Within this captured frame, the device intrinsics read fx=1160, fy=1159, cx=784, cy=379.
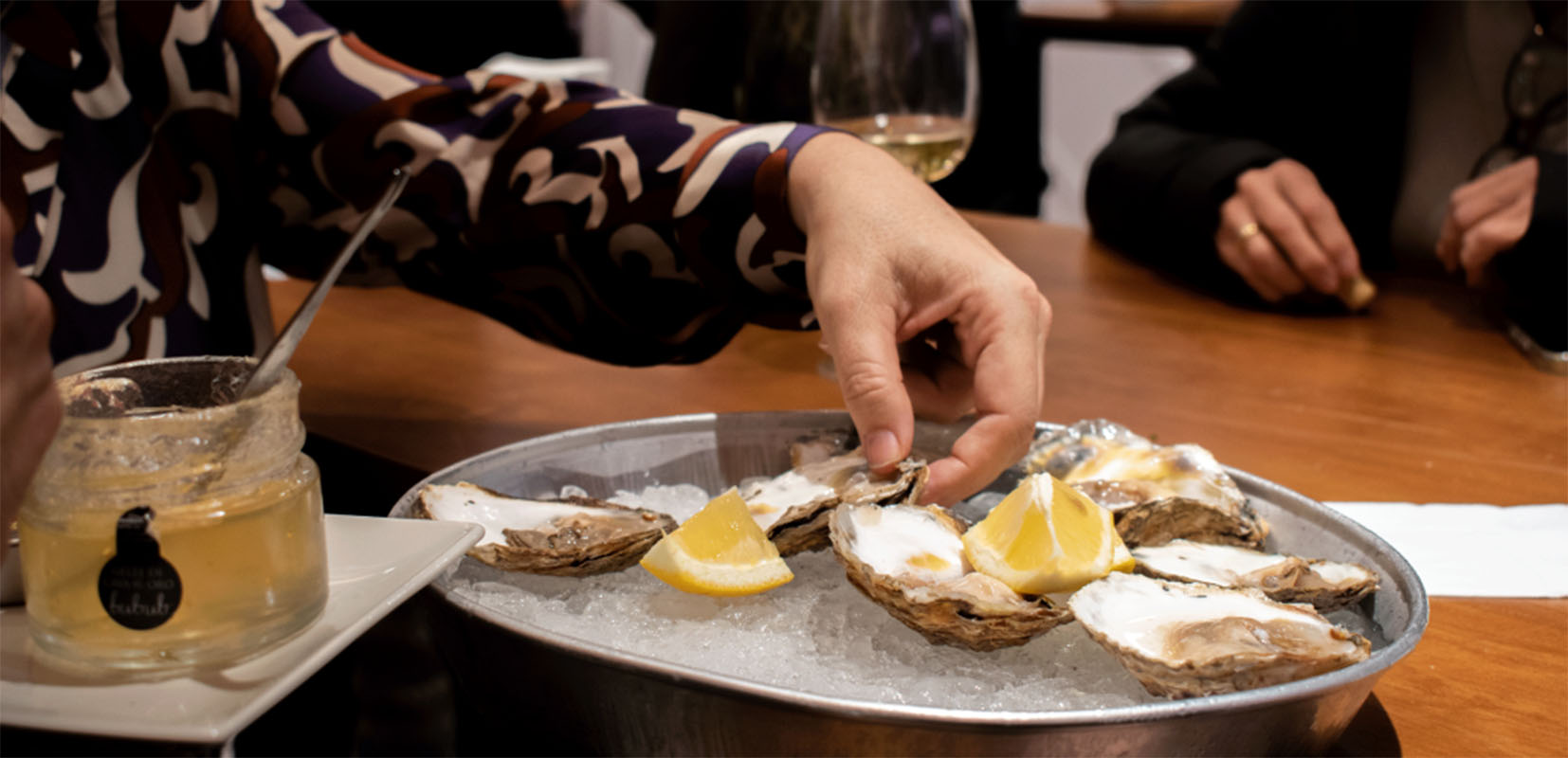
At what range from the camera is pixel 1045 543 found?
48cm

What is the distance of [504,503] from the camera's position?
56cm

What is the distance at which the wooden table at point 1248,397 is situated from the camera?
568 millimetres

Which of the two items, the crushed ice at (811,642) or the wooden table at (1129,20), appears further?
the wooden table at (1129,20)

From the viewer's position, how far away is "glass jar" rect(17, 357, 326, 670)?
0.37m

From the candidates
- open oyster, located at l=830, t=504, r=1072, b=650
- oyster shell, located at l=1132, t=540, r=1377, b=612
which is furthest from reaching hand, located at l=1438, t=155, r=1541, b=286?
open oyster, located at l=830, t=504, r=1072, b=650

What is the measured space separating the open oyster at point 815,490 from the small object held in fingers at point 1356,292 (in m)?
0.84

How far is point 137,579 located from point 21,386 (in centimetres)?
9

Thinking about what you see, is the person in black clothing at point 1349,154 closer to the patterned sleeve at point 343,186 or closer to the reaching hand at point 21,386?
the patterned sleeve at point 343,186

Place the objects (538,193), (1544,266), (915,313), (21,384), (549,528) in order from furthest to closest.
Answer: (1544,266) < (538,193) < (915,313) < (549,528) < (21,384)

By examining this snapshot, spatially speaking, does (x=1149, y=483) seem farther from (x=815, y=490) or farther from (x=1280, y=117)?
(x=1280, y=117)

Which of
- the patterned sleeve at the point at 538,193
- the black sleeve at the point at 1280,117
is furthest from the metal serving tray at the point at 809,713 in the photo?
the black sleeve at the point at 1280,117

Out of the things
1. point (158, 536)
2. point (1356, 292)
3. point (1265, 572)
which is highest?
point (158, 536)

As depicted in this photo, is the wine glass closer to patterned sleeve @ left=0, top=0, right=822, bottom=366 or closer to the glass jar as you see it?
patterned sleeve @ left=0, top=0, right=822, bottom=366

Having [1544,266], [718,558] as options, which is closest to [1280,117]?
[1544,266]
